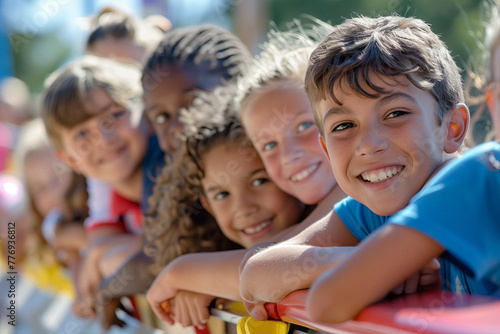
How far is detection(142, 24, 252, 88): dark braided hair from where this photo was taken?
2.25 metres

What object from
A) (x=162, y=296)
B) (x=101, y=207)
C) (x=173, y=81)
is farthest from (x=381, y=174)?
(x=101, y=207)

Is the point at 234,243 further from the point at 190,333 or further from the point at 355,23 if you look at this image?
the point at 355,23

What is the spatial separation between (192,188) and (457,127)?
2.98 ft

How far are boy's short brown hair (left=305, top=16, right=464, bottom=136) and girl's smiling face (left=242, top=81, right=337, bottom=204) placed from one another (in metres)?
0.38

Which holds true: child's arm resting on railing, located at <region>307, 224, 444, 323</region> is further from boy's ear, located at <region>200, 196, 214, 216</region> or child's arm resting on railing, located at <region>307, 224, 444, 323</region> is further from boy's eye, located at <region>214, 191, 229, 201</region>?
boy's ear, located at <region>200, 196, 214, 216</region>

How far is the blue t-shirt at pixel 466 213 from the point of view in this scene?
0.93m

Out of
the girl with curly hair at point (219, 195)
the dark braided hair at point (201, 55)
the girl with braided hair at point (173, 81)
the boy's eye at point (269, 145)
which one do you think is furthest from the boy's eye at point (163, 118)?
the boy's eye at point (269, 145)

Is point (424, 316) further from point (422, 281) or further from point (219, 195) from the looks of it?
point (219, 195)

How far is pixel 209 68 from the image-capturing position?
2242 mm

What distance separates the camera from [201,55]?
2.26m

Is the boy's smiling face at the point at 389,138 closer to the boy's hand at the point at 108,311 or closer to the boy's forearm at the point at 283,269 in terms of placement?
the boy's forearm at the point at 283,269

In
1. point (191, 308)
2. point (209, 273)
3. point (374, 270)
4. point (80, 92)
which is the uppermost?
point (80, 92)

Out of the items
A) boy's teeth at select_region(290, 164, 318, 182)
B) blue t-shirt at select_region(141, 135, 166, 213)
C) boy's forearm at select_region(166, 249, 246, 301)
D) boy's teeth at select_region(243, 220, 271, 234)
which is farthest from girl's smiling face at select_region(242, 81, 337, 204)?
blue t-shirt at select_region(141, 135, 166, 213)

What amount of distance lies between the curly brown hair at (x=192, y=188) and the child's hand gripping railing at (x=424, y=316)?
796 millimetres
